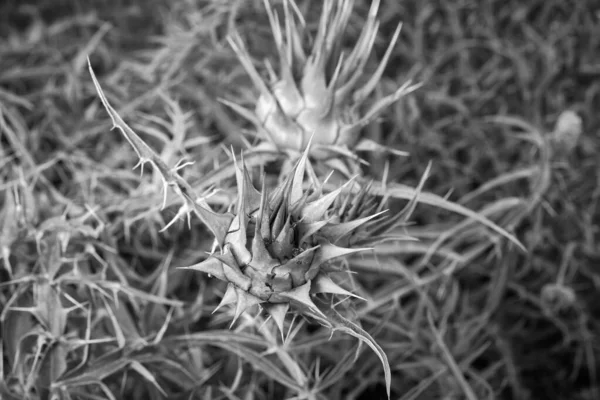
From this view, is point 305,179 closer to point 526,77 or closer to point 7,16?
point 526,77

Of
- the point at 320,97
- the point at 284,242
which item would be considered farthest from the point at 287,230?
the point at 320,97

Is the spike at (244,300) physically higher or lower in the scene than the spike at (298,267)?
lower

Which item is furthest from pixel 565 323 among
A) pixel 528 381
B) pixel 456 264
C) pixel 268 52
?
pixel 268 52

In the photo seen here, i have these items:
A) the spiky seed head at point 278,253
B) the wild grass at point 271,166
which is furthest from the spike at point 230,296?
the wild grass at point 271,166

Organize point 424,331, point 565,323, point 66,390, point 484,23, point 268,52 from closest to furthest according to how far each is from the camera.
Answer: point 66,390 < point 424,331 < point 565,323 < point 268,52 < point 484,23

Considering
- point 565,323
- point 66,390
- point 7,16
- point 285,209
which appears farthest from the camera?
point 7,16

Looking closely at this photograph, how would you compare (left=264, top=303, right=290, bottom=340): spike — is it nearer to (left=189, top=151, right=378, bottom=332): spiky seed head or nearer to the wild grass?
(left=189, top=151, right=378, bottom=332): spiky seed head

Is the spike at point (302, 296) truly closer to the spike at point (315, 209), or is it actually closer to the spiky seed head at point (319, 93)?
the spike at point (315, 209)

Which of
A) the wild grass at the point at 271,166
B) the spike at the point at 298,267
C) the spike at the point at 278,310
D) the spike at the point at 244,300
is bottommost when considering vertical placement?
the wild grass at the point at 271,166
